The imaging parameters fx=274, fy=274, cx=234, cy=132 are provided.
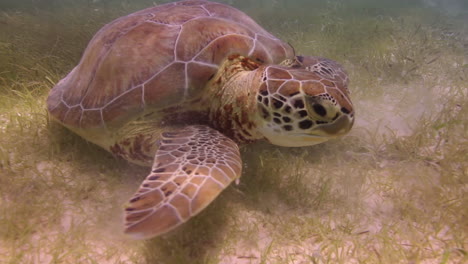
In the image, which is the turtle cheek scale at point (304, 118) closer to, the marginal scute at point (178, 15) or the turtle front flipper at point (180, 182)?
the turtle front flipper at point (180, 182)

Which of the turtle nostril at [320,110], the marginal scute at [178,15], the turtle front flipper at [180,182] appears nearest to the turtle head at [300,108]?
the turtle nostril at [320,110]

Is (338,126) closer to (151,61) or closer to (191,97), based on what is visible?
(191,97)

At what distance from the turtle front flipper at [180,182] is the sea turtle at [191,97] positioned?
0.4 inches

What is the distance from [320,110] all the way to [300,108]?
14 cm

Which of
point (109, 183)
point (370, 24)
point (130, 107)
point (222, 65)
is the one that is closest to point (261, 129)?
point (222, 65)

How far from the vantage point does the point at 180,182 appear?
5.21ft

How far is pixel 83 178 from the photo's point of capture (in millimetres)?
2438

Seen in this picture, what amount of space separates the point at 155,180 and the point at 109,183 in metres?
0.98

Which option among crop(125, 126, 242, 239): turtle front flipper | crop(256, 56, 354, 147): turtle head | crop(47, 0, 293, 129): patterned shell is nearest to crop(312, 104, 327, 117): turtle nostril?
crop(256, 56, 354, 147): turtle head

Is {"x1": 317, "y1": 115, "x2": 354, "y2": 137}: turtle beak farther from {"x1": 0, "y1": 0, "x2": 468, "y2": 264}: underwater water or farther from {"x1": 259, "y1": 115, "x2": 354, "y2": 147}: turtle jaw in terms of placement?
{"x1": 0, "y1": 0, "x2": 468, "y2": 264}: underwater water

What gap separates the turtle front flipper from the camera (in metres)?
1.38

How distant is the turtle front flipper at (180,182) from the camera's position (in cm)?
138

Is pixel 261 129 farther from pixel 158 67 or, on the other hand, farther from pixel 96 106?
pixel 96 106

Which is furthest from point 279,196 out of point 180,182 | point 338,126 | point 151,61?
point 151,61
